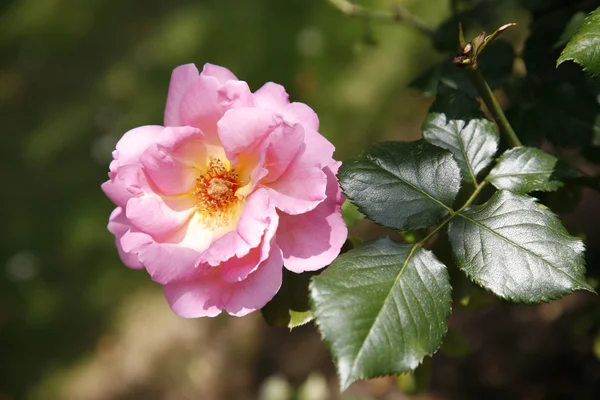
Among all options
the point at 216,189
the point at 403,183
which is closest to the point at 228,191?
the point at 216,189

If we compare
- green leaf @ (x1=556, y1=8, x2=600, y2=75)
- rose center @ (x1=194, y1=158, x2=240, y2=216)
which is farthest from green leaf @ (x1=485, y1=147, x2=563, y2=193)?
rose center @ (x1=194, y1=158, x2=240, y2=216)

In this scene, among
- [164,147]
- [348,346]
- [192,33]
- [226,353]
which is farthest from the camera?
[192,33]

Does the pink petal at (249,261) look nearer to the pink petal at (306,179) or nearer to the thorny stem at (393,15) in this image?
the pink petal at (306,179)

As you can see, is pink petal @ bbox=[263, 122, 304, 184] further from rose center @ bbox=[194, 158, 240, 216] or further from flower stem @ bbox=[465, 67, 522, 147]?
flower stem @ bbox=[465, 67, 522, 147]

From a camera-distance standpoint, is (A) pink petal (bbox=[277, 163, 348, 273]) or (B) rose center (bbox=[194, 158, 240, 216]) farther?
(B) rose center (bbox=[194, 158, 240, 216])

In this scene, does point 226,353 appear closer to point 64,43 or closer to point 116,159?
point 116,159

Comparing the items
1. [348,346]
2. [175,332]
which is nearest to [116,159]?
[348,346]

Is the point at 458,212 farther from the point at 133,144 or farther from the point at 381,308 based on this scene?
the point at 133,144
